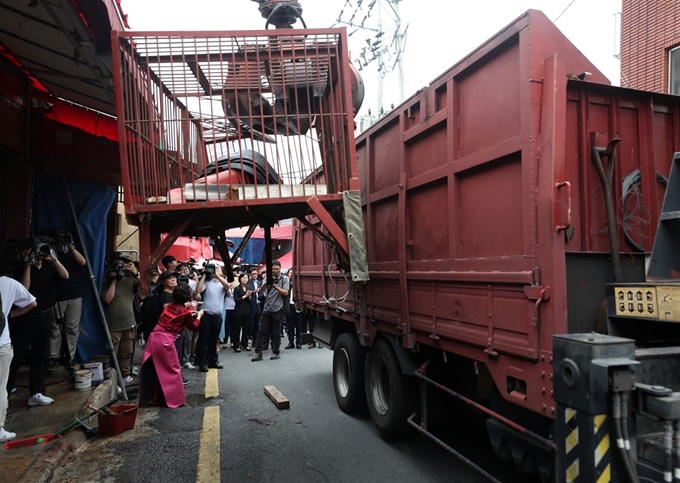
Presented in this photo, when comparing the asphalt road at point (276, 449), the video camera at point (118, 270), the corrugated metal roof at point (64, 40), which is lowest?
the asphalt road at point (276, 449)

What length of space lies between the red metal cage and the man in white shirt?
160 centimetres

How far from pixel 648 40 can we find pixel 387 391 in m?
9.18

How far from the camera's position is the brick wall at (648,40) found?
9.14 meters

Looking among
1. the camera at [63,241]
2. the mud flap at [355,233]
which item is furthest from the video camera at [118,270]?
the mud flap at [355,233]

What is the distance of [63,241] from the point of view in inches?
257

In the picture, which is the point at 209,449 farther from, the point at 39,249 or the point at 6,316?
the point at 39,249

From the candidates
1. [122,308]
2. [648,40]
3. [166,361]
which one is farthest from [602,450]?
[648,40]

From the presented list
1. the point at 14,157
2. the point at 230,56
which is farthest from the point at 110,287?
the point at 230,56

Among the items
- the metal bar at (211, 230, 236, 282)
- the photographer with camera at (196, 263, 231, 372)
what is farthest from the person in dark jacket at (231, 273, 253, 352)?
the metal bar at (211, 230, 236, 282)

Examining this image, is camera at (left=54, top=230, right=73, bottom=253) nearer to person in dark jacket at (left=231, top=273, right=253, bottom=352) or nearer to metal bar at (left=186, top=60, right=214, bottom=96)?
metal bar at (left=186, top=60, right=214, bottom=96)

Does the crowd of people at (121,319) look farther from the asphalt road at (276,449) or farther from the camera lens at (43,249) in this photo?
the asphalt road at (276,449)

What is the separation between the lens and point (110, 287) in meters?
7.19

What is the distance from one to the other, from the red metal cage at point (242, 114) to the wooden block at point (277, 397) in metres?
2.81

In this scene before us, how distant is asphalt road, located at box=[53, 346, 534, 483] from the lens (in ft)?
13.9
